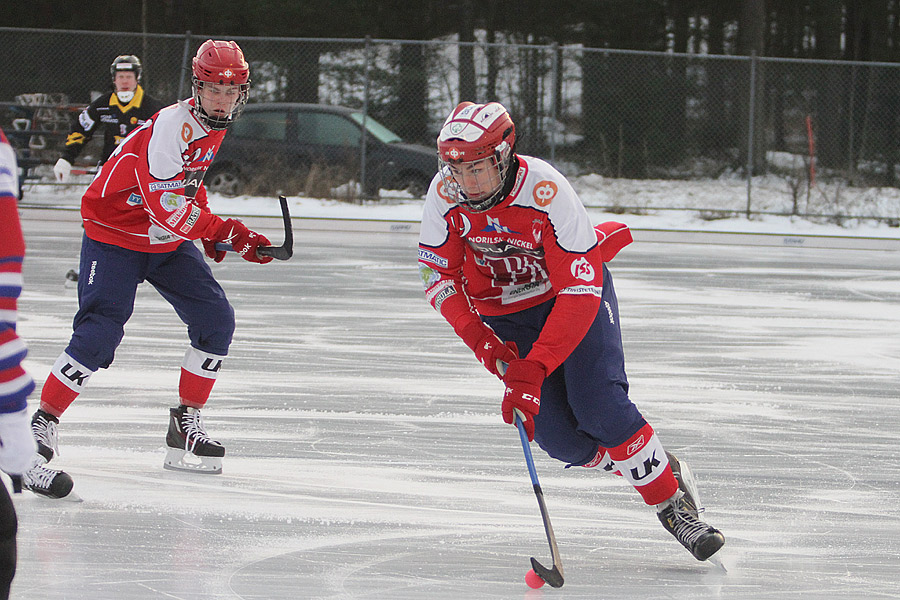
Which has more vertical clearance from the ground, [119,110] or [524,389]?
[119,110]

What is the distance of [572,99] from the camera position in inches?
674

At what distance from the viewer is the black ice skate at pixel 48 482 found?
3857 mm

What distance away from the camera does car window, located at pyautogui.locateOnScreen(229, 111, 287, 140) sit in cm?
1512

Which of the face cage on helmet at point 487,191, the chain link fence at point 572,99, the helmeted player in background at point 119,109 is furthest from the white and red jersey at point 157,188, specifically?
the chain link fence at point 572,99

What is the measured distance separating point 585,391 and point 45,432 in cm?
203

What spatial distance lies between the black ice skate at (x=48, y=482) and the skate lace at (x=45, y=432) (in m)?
0.18

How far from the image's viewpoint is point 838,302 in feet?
28.7

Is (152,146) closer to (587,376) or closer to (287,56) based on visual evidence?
(587,376)

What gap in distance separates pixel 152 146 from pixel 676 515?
7.35 feet

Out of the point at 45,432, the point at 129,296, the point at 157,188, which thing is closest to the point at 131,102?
the point at 129,296

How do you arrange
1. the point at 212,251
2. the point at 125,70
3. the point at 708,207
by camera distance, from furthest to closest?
the point at 708,207
the point at 125,70
the point at 212,251

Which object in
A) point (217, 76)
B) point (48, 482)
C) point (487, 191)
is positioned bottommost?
point (48, 482)

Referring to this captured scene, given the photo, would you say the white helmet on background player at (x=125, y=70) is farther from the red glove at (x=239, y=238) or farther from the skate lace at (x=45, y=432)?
the skate lace at (x=45, y=432)

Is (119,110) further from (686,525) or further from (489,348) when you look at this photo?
(686,525)
